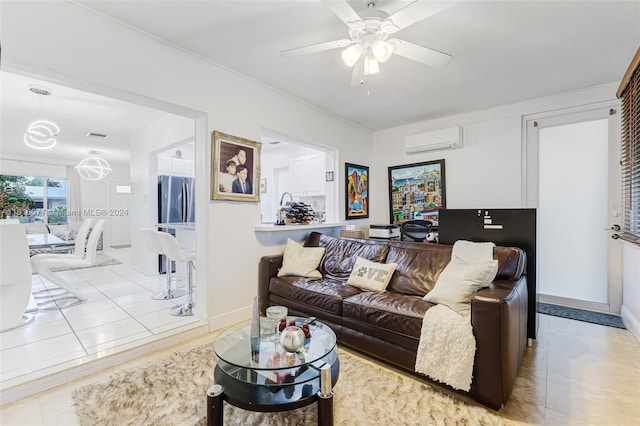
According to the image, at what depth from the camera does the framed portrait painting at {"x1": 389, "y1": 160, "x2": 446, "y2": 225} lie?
4.27 metres

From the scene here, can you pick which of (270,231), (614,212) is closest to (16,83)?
(270,231)

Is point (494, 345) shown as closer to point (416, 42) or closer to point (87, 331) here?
point (416, 42)

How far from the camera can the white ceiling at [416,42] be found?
2.02 metres

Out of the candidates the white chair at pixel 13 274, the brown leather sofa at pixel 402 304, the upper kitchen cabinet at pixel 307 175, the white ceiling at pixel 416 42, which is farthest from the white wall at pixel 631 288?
the white chair at pixel 13 274

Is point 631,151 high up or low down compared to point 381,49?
down

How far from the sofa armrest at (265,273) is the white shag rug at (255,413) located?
1.02m

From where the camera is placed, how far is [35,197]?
7301mm

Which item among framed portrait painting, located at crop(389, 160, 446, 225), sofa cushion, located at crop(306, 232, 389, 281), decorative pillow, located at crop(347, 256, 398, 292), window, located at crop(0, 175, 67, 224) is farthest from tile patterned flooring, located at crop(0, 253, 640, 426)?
window, located at crop(0, 175, 67, 224)

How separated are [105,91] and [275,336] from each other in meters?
2.25

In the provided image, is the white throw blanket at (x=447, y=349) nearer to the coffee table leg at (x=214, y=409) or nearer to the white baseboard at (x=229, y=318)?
the coffee table leg at (x=214, y=409)

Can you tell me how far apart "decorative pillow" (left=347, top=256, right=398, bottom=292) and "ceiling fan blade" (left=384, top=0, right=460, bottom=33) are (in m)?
1.95

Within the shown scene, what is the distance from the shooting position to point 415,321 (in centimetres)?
199

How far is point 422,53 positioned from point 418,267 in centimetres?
179

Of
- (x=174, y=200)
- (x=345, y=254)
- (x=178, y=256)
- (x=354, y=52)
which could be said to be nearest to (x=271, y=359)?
(x=345, y=254)
